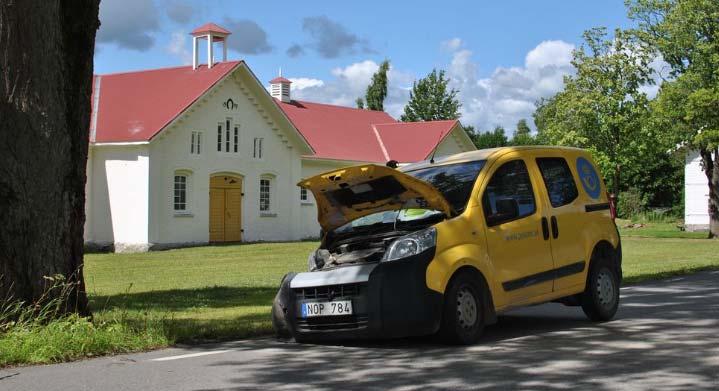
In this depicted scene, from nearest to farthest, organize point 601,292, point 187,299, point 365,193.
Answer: point 365,193 → point 601,292 → point 187,299

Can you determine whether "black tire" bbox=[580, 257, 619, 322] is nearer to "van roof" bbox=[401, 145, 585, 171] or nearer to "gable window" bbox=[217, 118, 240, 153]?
"van roof" bbox=[401, 145, 585, 171]

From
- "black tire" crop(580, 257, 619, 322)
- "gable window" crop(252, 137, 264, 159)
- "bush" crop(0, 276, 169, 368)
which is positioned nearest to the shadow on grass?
"bush" crop(0, 276, 169, 368)

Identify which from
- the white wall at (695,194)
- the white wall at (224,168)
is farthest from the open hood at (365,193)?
the white wall at (695,194)

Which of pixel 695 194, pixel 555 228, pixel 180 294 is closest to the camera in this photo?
pixel 555 228

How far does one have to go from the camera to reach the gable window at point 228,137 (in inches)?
1426

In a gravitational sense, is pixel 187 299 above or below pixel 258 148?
below

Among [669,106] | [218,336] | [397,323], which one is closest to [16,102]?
[218,336]

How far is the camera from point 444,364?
7840 mm

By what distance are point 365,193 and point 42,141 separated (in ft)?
10.8

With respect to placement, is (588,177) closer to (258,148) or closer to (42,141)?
(42,141)

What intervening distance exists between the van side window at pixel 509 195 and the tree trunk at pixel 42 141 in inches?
169

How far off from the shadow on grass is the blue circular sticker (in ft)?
18.1

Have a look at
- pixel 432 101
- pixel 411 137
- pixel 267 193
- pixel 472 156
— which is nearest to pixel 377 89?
pixel 432 101

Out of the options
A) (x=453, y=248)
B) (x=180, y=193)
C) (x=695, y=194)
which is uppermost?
(x=695, y=194)
